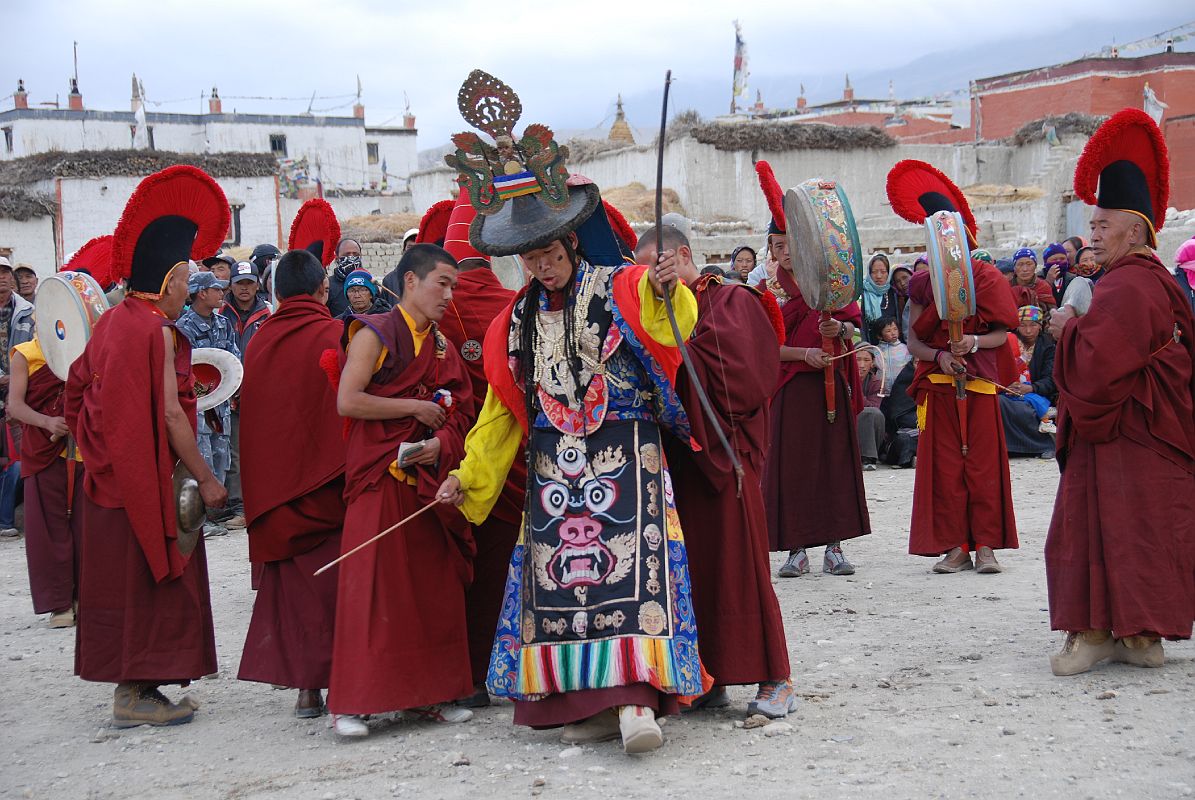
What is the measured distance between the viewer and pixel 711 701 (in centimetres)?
514

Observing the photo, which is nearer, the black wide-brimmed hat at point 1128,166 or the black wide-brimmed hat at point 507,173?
the black wide-brimmed hat at point 507,173

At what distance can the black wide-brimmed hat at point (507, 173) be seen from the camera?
182 inches

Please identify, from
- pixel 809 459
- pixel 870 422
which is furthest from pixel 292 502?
pixel 870 422

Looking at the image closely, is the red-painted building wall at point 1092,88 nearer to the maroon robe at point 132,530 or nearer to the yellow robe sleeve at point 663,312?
the yellow robe sleeve at point 663,312

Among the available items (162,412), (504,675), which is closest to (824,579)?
(504,675)

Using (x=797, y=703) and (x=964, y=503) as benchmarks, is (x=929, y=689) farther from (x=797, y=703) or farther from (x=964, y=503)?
(x=964, y=503)

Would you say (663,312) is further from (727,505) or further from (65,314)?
(65,314)

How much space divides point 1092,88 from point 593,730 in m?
31.7

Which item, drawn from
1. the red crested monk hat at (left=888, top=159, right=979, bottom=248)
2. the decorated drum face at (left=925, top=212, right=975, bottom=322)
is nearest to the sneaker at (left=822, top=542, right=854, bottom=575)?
the decorated drum face at (left=925, top=212, right=975, bottom=322)

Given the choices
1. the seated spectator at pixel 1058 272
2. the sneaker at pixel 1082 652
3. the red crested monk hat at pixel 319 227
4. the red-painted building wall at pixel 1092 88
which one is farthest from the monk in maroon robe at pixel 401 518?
the red-painted building wall at pixel 1092 88

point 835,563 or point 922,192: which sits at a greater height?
point 922,192

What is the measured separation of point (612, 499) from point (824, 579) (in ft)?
11.2

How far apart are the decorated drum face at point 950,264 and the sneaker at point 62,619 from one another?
5.47 m

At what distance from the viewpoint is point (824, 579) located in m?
7.71
